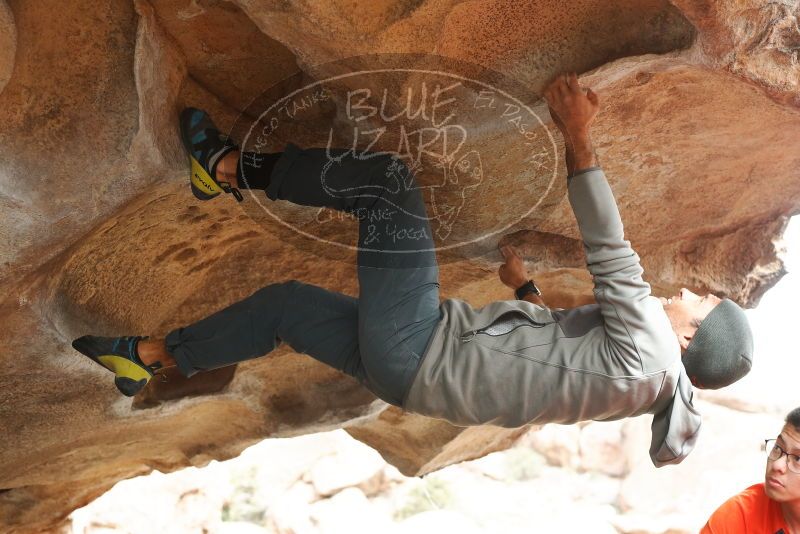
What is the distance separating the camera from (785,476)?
6.91ft

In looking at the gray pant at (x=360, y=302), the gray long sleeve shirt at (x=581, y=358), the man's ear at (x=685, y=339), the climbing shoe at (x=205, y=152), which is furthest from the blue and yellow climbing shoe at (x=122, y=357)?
the man's ear at (x=685, y=339)

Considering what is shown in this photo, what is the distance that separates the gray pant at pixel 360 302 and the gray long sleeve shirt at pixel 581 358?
0.26ft

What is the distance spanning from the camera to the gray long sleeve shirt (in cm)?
173

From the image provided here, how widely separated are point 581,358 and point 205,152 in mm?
1125

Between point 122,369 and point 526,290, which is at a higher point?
point 122,369

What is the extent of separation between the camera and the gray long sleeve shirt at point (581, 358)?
1729mm

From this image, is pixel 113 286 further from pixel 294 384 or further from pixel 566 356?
pixel 566 356

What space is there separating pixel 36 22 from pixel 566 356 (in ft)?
5.03

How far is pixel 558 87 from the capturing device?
→ 1.95 metres

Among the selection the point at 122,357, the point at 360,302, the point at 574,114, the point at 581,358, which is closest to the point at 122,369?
the point at 122,357

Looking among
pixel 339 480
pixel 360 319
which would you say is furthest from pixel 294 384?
pixel 339 480

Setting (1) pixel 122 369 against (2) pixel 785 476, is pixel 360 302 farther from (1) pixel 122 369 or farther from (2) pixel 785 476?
(2) pixel 785 476

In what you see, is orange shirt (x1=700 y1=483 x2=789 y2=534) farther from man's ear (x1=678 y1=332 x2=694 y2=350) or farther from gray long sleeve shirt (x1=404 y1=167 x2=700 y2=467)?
man's ear (x1=678 y1=332 x2=694 y2=350)

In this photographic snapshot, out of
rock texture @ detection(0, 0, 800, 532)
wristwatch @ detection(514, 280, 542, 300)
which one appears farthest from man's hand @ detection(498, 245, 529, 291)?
rock texture @ detection(0, 0, 800, 532)
